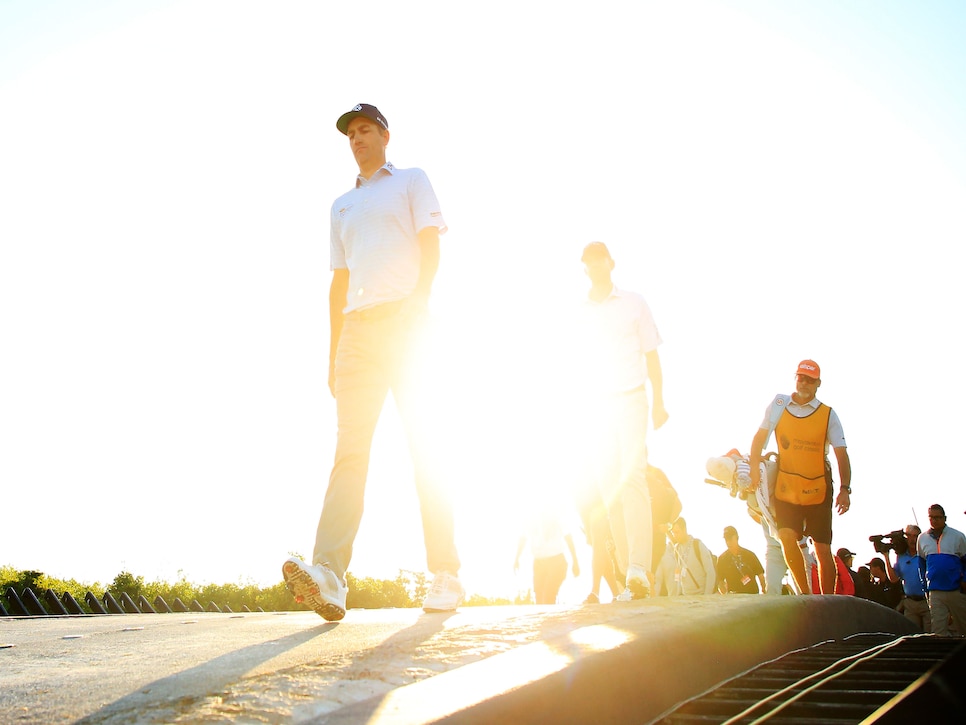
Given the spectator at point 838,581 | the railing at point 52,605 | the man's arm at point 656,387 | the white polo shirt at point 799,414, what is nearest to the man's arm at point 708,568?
the spectator at point 838,581

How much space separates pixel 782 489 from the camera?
7.91 metres

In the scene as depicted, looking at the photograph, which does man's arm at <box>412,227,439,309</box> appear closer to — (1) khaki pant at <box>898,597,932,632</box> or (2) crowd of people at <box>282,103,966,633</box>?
(2) crowd of people at <box>282,103,966,633</box>

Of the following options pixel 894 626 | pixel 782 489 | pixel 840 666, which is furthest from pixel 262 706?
pixel 782 489

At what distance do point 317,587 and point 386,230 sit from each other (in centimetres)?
184

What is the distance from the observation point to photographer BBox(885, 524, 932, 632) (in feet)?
47.2

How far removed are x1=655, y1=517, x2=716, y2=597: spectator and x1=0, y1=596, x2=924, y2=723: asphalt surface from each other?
629 cm

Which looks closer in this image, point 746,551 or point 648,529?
point 648,529

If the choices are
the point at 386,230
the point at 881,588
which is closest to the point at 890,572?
the point at 881,588

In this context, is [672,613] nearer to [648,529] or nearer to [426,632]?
[426,632]

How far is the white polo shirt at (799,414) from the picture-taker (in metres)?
7.86

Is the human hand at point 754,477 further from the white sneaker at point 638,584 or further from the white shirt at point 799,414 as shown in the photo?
the white sneaker at point 638,584

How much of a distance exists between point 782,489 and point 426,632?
545cm

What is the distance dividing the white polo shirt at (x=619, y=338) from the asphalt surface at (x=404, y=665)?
1956 millimetres

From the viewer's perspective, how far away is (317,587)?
12.5ft
